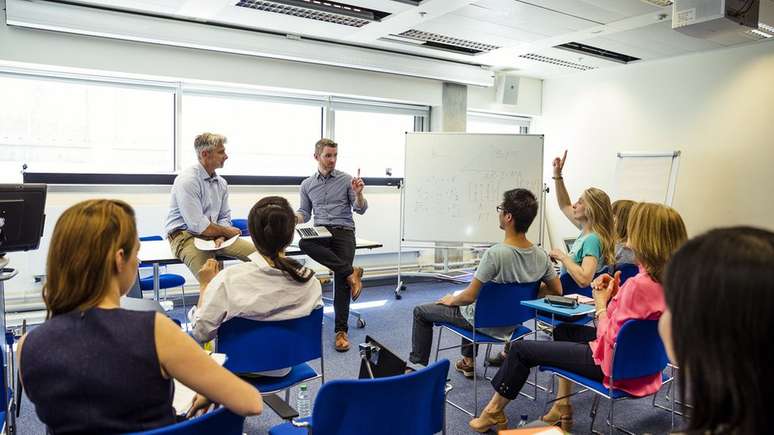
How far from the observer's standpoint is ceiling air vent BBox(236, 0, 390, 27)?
4.29 metres

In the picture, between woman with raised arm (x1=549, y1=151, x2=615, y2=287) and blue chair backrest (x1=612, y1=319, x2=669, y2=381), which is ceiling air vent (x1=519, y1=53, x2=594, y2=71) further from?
blue chair backrest (x1=612, y1=319, x2=669, y2=381)

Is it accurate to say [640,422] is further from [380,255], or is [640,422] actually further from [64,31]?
[64,31]

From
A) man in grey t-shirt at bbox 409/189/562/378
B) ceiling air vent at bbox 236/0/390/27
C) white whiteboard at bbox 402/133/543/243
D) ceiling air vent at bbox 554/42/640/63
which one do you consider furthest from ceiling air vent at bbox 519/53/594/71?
man in grey t-shirt at bbox 409/189/562/378

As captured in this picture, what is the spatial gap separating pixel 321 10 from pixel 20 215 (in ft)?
9.06

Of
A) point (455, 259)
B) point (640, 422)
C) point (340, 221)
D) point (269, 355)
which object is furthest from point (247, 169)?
point (640, 422)

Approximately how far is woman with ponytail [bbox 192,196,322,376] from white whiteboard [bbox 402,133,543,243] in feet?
11.9

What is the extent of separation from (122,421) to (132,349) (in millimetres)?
174

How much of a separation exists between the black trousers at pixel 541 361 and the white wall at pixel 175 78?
11.7 ft

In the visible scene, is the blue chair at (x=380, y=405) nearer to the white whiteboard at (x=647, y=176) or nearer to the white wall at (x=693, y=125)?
the white wall at (x=693, y=125)

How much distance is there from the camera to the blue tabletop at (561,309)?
8.70ft

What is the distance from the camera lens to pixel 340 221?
450 cm

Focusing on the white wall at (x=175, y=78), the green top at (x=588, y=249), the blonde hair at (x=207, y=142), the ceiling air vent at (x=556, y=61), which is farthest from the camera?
the ceiling air vent at (x=556, y=61)

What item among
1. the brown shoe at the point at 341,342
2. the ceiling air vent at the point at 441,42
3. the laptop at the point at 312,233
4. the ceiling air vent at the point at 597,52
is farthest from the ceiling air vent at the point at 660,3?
the brown shoe at the point at 341,342

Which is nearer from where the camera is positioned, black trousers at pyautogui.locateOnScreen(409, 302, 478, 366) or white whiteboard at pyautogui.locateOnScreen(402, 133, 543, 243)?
black trousers at pyautogui.locateOnScreen(409, 302, 478, 366)
